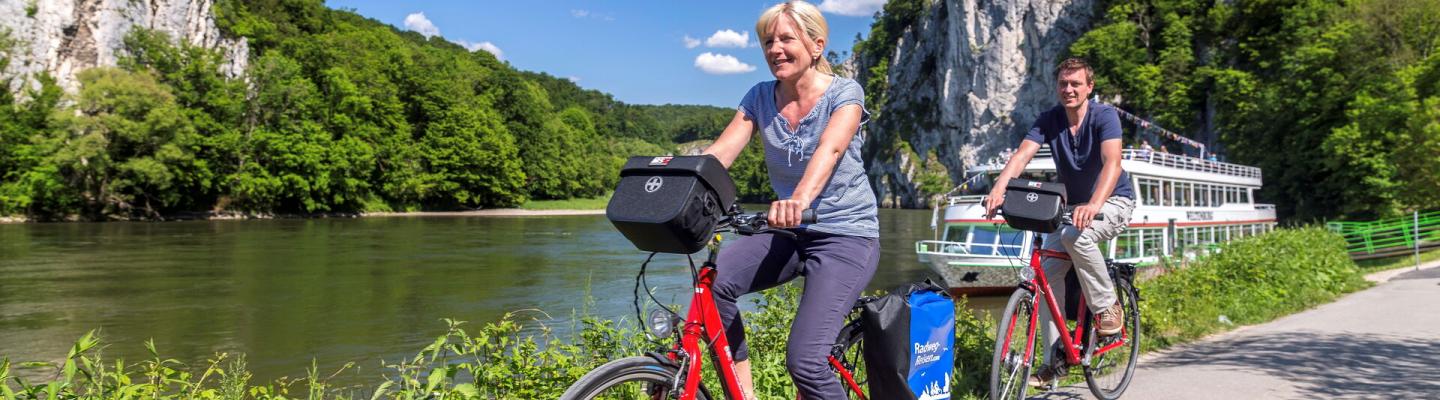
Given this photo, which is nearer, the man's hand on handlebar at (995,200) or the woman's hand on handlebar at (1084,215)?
the woman's hand on handlebar at (1084,215)

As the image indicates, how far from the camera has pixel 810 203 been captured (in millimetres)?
2822

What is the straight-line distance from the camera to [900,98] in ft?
378

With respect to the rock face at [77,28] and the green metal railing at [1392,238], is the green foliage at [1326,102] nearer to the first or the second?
the green metal railing at [1392,238]

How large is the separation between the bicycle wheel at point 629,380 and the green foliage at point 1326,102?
29.3 metres

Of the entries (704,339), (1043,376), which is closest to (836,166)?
(704,339)

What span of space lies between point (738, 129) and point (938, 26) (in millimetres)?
105235

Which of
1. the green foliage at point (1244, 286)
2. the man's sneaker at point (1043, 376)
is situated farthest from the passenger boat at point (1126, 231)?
the man's sneaker at point (1043, 376)

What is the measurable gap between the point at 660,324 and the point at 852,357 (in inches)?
43.7

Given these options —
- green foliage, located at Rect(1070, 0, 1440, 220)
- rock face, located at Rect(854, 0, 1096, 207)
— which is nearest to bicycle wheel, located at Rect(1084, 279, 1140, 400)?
green foliage, located at Rect(1070, 0, 1440, 220)

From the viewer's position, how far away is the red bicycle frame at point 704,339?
270 cm

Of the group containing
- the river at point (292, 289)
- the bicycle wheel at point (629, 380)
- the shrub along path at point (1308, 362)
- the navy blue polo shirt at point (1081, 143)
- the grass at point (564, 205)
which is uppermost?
the grass at point (564, 205)

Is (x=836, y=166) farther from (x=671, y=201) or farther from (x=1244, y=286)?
(x=1244, y=286)

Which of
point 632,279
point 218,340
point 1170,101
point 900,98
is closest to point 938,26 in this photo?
point 900,98

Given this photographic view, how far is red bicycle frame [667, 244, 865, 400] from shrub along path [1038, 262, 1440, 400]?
8.61ft
